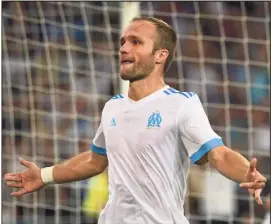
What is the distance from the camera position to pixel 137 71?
348cm

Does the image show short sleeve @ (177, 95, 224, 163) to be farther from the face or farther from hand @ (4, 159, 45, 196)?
hand @ (4, 159, 45, 196)

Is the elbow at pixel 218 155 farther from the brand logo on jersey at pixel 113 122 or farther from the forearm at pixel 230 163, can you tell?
the brand logo on jersey at pixel 113 122

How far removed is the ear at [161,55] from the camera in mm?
3537

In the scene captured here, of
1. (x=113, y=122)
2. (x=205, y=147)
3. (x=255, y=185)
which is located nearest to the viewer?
(x=255, y=185)

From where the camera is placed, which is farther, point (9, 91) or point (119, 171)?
point (9, 91)

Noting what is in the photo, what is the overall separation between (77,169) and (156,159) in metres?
0.54

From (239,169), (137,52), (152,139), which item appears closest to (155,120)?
(152,139)

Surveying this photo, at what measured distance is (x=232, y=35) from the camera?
8.20m

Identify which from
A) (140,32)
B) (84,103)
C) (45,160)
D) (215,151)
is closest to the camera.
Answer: (215,151)

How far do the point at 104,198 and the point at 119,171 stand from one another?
13.5 feet

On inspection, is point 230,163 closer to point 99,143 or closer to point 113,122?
point 113,122

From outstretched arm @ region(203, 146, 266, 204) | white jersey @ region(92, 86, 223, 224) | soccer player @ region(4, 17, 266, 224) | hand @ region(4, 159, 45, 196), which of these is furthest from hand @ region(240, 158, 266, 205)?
hand @ region(4, 159, 45, 196)

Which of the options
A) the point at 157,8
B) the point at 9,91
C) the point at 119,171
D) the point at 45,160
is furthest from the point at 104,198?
the point at 119,171

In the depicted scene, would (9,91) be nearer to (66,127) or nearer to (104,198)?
(66,127)
